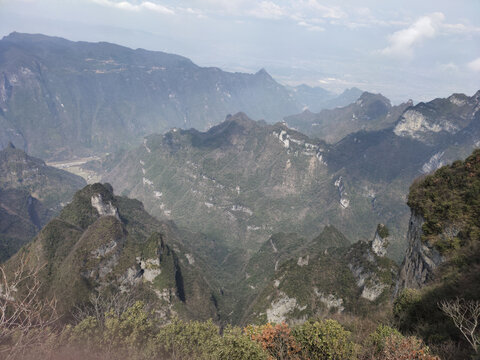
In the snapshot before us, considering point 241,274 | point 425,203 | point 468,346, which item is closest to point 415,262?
point 425,203

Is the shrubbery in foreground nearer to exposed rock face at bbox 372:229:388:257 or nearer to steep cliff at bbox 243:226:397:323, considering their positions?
steep cliff at bbox 243:226:397:323

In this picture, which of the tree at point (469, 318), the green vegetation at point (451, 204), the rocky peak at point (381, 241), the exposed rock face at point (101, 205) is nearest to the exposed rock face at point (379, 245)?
the rocky peak at point (381, 241)

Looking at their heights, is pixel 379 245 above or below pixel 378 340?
below

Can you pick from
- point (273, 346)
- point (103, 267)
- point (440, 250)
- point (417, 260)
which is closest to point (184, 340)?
point (273, 346)

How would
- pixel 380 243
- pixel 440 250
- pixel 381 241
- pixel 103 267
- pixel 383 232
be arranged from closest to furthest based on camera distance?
pixel 440 250 < pixel 383 232 < pixel 381 241 < pixel 380 243 < pixel 103 267

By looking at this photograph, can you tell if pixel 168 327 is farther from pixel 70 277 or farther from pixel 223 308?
pixel 223 308

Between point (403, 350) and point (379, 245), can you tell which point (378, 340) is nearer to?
point (403, 350)

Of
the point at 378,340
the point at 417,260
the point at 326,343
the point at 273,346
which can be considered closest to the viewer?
the point at 378,340

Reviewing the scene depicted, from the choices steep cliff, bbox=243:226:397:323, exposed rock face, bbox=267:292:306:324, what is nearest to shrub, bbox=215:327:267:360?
steep cliff, bbox=243:226:397:323

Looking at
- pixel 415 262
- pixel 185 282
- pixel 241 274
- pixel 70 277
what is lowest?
pixel 241 274
